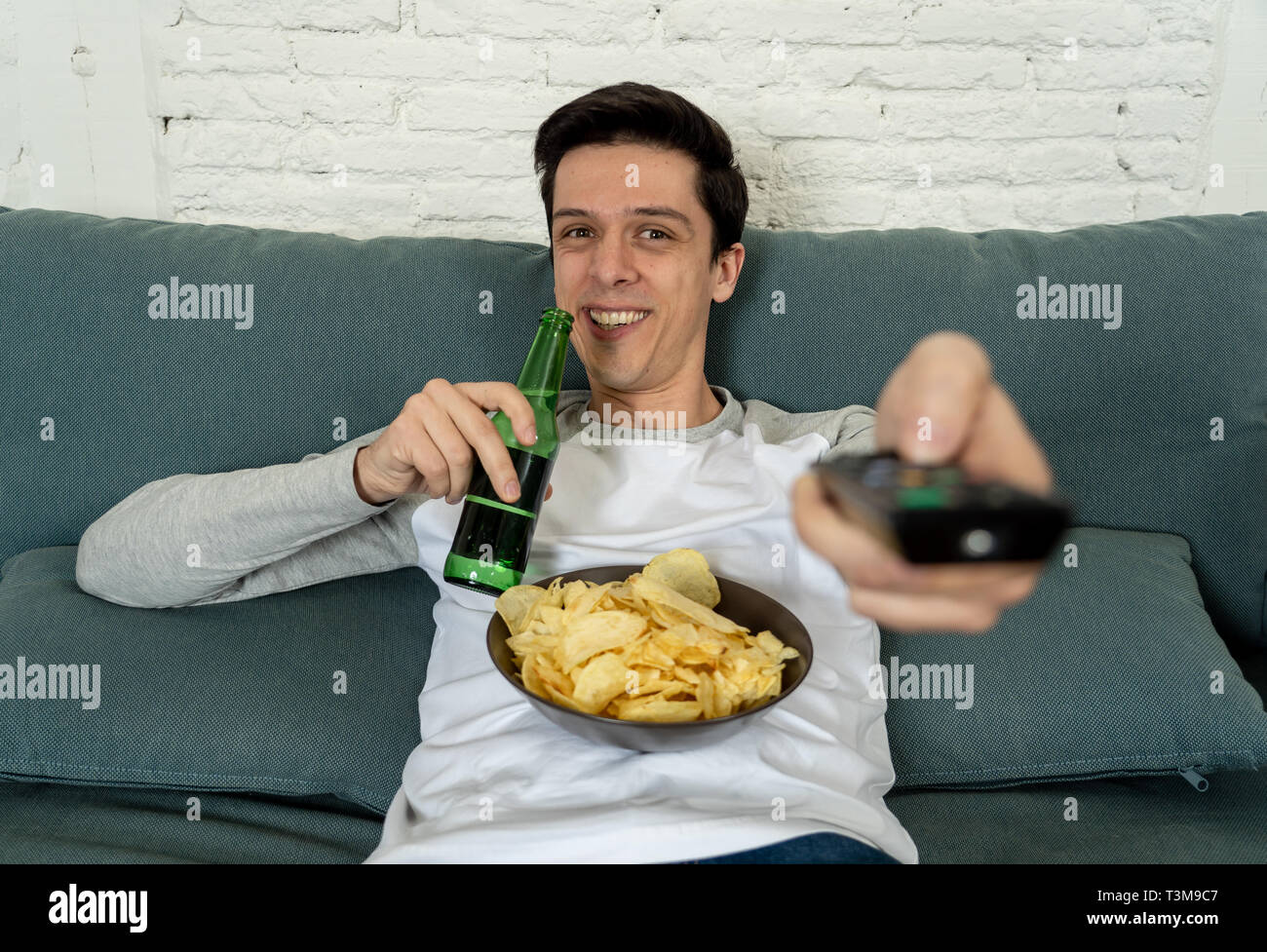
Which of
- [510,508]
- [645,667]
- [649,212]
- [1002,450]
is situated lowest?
[645,667]

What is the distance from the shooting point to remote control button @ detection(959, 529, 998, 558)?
1.48 feet

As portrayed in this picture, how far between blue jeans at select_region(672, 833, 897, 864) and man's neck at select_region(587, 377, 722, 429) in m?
0.75

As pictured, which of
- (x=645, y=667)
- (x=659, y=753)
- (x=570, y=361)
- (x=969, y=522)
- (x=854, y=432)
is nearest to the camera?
(x=969, y=522)

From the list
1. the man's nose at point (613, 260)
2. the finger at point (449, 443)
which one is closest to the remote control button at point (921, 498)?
the finger at point (449, 443)

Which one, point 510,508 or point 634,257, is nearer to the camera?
point 510,508

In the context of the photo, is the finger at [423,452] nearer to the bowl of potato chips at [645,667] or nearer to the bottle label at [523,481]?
the bottle label at [523,481]

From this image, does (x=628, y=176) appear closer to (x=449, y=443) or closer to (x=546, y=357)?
(x=546, y=357)

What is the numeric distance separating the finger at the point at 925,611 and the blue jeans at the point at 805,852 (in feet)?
1.31

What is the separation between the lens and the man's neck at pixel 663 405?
1.48 m

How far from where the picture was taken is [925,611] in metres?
0.53

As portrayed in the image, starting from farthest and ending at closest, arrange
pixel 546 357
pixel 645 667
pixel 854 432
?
1. pixel 854 432
2. pixel 546 357
3. pixel 645 667

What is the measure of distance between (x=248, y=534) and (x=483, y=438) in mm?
409

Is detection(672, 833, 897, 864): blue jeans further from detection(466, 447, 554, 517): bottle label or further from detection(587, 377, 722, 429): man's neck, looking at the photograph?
detection(587, 377, 722, 429): man's neck

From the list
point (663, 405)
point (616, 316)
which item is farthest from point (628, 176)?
point (663, 405)
